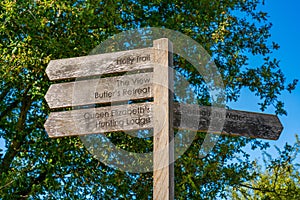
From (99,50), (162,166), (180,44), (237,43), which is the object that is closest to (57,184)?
(99,50)

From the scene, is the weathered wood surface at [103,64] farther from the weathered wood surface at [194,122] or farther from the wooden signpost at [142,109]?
the weathered wood surface at [194,122]

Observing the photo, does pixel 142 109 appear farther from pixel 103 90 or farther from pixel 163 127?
pixel 103 90

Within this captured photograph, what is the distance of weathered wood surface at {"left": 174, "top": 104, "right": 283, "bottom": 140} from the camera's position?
227 inches

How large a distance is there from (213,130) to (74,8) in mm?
4771

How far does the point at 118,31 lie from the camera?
10.8 m

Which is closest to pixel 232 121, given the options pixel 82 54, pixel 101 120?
pixel 101 120

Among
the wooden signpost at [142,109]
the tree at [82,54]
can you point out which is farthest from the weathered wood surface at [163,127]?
the tree at [82,54]

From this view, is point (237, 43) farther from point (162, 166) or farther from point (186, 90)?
point (162, 166)

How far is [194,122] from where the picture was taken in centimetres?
580

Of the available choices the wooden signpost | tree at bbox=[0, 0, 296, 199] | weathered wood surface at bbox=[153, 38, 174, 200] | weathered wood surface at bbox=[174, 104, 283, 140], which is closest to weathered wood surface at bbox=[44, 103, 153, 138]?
the wooden signpost

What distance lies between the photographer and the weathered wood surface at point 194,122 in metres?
5.74

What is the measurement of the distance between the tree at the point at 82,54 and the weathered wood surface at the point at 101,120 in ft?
12.7

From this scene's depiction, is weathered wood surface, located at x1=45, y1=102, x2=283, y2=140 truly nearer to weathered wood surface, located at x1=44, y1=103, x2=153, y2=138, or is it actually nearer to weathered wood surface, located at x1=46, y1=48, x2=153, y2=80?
weathered wood surface, located at x1=44, y1=103, x2=153, y2=138

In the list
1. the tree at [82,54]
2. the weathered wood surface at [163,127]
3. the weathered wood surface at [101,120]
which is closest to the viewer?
the weathered wood surface at [163,127]
